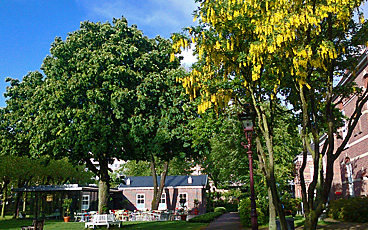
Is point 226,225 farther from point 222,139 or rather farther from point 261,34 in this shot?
point 261,34

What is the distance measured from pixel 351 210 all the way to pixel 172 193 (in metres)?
30.3

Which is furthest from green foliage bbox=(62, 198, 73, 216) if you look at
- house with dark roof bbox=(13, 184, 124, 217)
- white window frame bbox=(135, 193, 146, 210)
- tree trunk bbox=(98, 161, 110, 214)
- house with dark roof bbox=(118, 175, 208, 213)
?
tree trunk bbox=(98, 161, 110, 214)

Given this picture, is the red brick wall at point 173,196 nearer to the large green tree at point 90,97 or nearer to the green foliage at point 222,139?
the green foliage at point 222,139

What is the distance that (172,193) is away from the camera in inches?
1811

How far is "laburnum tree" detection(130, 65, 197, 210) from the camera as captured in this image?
730 inches

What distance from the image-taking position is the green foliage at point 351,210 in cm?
1735

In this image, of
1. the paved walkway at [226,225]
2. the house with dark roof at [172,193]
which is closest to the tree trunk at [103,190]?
the paved walkway at [226,225]

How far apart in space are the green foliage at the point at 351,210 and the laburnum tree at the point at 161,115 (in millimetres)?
9701

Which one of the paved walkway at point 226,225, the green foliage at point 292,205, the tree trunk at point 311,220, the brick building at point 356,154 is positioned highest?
the brick building at point 356,154

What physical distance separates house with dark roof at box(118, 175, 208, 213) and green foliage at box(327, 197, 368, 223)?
83.0ft

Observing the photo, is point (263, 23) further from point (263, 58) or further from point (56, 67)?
point (56, 67)

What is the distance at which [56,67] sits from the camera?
794 inches

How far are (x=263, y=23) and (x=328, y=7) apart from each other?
1647mm

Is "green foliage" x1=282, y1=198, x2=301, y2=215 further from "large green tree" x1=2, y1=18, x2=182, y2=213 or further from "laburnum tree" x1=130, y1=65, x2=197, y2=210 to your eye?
"large green tree" x1=2, y1=18, x2=182, y2=213
